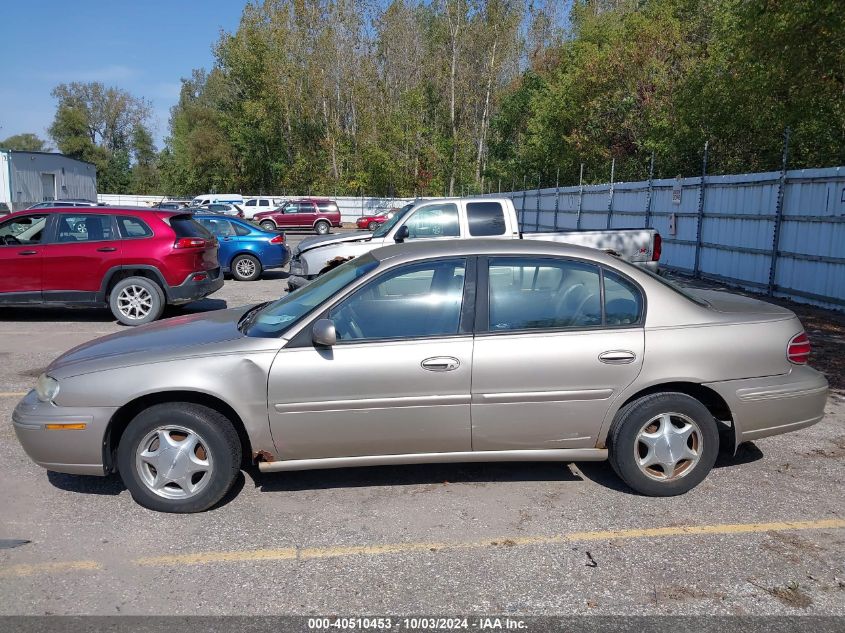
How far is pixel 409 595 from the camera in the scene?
11.4 ft

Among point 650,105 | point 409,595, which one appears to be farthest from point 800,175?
point 650,105

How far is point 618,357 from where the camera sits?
4.39 meters

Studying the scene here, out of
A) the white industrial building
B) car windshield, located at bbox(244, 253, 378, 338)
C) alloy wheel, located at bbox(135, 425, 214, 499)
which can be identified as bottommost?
alloy wheel, located at bbox(135, 425, 214, 499)

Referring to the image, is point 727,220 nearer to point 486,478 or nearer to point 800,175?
point 800,175

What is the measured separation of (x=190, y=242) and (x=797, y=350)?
8.38m

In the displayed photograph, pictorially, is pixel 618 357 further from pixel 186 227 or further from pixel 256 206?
pixel 256 206

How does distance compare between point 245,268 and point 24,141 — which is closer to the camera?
point 245,268

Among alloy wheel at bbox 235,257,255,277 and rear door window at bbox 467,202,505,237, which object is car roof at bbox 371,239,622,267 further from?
alloy wheel at bbox 235,257,255,277

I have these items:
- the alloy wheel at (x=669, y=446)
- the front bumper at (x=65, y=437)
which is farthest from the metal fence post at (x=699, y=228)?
the front bumper at (x=65, y=437)

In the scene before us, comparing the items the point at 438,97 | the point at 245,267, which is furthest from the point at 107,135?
the point at 245,267

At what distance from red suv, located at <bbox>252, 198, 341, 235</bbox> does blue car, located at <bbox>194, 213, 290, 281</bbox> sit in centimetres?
2258

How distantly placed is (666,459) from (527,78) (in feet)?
161

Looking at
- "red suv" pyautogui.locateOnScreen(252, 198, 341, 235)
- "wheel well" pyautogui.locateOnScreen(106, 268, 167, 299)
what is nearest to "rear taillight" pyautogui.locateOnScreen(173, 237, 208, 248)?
"wheel well" pyautogui.locateOnScreen(106, 268, 167, 299)

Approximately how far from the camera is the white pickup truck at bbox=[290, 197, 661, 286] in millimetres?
10961
